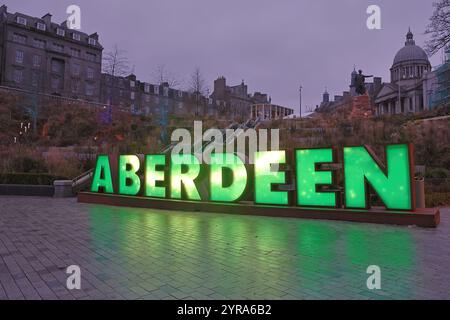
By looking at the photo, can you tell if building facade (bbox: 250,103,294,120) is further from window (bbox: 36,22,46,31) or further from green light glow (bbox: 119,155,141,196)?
window (bbox: 36,22,46,31)

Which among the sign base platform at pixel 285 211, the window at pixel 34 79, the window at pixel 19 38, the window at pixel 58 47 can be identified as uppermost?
the window at pixel 58 47

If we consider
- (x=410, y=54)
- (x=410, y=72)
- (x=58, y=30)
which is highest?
(x=410, y=54)

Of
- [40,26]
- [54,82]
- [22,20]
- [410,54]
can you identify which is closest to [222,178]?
[54,82]

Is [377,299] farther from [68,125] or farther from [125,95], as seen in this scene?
[125,95]

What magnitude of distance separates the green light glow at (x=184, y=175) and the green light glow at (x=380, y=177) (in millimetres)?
5414

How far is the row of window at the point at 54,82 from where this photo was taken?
178 feet

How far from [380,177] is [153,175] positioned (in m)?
8.48

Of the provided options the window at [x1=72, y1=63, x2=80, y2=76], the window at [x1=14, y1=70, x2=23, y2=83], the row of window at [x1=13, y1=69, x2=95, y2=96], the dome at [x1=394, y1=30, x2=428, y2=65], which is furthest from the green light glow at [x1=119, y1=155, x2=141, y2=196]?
the dome at [x1=394, y1=30, x2=428, y2=65]

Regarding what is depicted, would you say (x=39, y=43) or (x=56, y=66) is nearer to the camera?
(x=39, y=43)

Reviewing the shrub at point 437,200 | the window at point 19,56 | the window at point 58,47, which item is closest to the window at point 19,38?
the window at point 19,56

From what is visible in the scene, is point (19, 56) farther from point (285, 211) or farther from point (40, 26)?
point (285, 211)

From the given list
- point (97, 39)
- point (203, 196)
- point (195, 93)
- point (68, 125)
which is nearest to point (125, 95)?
point (97, 39)

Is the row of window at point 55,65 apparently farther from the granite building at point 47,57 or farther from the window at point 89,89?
the window at point 89,89

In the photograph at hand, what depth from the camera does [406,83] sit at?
77.0 m
